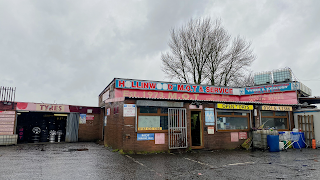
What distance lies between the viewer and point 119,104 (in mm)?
11953

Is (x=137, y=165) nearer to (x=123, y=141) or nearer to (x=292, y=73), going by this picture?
(x=123, y=141)

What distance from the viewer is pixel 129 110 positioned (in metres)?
11.2

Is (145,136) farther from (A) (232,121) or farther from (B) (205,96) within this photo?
(B) (205,96)

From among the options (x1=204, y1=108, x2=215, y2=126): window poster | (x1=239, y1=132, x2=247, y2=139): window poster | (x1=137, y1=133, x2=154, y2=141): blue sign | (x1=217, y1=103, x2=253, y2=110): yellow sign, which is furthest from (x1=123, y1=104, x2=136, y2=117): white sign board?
(x1=239, y1=132, x2=247, y2=139): window poster

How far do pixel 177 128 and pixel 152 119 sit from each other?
1.47m

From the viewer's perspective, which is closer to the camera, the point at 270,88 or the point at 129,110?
the point at 129,110

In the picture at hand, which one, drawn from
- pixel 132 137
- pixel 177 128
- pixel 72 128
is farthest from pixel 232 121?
pixel 72 128

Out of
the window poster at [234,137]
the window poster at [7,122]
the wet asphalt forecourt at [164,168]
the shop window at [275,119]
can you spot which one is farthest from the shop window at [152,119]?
the window poster at [7,122]

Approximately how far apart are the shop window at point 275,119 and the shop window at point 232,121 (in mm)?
1545

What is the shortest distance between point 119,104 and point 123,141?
2.10 metres

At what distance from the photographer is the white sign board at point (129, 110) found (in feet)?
36.5

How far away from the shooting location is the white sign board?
11117mm

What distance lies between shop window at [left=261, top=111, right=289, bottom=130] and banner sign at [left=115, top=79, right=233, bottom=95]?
6985 millimetres

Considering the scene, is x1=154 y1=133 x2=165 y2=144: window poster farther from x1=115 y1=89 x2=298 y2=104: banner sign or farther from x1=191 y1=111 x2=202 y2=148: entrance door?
x1=115 y1=89 x2=298 y2=104: banner sign
